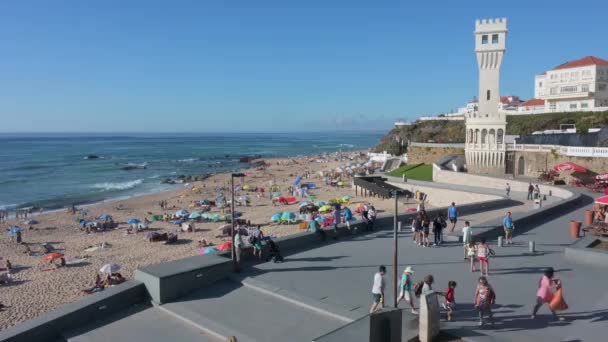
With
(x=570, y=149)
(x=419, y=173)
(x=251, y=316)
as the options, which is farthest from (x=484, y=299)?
(x=419, y=173)

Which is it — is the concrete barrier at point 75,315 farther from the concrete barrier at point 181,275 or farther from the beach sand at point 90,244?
the beach sand at point 90,244

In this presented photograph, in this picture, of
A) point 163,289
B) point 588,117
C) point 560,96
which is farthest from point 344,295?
point 560,96

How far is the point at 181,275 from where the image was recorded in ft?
27.5

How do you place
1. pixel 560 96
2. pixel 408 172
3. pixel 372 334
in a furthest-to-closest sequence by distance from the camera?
pixel 560 96, pixel 408 172, pixel 372 334

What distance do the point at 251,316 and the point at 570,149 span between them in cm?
2597

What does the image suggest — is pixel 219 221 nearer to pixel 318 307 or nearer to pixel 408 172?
pixel 408 172

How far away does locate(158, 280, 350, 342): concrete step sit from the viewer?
270 inches

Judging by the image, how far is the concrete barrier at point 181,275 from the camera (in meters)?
8.06

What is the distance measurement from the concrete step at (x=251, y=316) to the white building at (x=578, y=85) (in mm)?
50585

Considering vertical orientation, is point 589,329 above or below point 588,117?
below

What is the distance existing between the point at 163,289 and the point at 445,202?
2122 centimetres

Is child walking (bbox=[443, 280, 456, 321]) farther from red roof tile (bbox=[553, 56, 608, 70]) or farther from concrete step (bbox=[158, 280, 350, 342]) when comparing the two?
red roof tile (bbox=[553, 56, 608, 70])

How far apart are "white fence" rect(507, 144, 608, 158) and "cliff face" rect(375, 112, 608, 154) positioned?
1583cm

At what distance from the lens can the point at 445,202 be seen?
86.4ft
